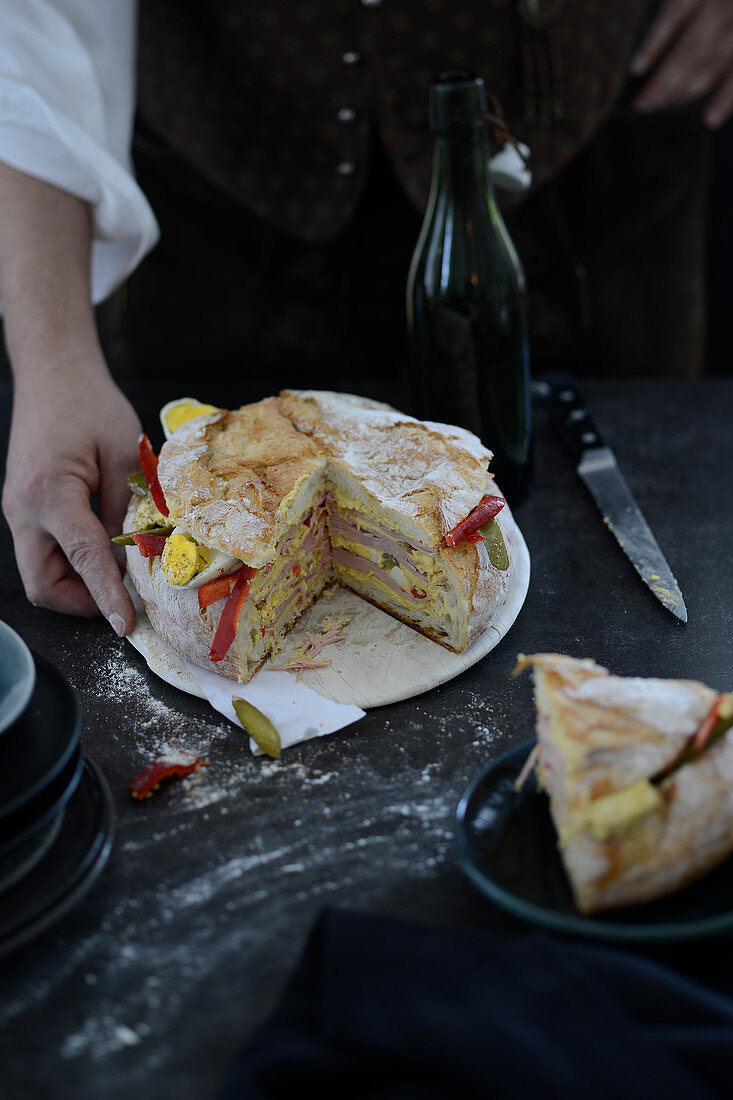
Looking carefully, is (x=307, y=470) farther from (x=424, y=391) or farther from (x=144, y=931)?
(x=144, y=931)

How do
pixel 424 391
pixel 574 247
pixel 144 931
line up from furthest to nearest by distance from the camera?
pixel 574 247
pixel 424 391
pixel 144 931

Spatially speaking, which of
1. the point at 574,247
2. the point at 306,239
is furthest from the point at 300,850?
the point at 574,247

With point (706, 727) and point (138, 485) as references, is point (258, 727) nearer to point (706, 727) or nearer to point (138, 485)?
point (138, 485)

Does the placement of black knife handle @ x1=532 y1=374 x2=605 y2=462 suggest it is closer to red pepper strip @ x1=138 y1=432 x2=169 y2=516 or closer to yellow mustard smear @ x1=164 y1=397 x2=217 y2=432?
yellow mustard smear @ x1=164 y1=397 x2=217 y2=432

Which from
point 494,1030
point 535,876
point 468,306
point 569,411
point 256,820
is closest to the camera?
point 494,1030

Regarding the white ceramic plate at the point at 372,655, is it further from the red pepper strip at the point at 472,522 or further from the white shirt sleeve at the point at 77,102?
the white shirt sleeve at the point at 77,102

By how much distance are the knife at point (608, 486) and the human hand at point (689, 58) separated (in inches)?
43.0

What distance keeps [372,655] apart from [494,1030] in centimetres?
106

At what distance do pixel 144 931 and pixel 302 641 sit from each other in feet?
2.85

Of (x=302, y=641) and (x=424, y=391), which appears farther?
(x=424, y=391)

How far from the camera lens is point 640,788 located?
4.55 ft

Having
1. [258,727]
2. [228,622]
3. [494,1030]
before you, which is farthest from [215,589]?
[494,1030]

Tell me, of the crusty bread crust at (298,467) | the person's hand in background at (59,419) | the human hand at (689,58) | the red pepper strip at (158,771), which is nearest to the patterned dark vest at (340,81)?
the human hand at (689,58)

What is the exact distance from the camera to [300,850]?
1.72 meters
